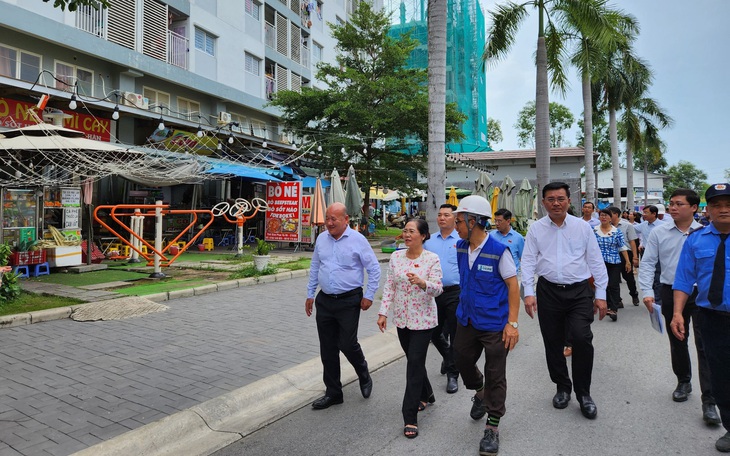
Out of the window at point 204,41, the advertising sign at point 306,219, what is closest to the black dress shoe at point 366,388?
the advertising sign at point 306,219

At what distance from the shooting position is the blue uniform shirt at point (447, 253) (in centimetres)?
485

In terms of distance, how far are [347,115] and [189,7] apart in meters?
8.31

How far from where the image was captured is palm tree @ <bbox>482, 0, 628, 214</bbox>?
13828 mm

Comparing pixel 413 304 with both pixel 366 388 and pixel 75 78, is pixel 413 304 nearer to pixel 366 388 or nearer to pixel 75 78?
pixel 366 388

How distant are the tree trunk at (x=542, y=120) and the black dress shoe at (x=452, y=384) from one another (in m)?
10.5

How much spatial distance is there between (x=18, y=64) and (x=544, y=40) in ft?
51.7

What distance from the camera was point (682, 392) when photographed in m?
4.38

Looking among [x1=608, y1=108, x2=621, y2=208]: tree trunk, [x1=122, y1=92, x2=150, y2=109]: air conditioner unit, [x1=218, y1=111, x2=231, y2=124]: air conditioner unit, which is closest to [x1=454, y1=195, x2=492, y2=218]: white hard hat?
[x1=122, y1=92, x2=150, y2=109]: air conditioner unit

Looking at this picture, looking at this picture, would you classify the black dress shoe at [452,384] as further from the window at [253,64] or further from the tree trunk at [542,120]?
the window at [253,64]

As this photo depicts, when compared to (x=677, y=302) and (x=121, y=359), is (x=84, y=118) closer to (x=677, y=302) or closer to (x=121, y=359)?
(x=121, y=359)

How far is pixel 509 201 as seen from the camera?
19.3 meters

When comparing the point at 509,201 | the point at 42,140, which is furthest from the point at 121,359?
the point at 509,201

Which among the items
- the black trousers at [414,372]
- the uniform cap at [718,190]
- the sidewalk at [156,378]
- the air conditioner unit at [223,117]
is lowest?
the sidewalk at [156,378]

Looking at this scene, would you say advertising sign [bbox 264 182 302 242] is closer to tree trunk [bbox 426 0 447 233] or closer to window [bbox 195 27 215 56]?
tree trunk [bbox 426 0 447 233]
